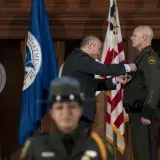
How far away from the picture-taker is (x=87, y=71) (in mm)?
5113

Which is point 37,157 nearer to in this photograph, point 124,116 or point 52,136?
point 52,136

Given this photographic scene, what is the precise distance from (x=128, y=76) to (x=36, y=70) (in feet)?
3.72

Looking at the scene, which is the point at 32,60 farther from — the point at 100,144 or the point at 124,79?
the point at 100,144

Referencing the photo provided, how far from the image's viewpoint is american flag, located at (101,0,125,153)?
596cm

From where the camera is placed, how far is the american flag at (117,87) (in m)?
5.96

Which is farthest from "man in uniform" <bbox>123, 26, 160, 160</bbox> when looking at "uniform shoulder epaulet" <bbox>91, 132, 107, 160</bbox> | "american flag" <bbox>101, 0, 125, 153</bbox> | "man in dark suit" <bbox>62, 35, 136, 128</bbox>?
"uniform shoulder epaulet" <bbox>91, 132, 107, 160</bbox>

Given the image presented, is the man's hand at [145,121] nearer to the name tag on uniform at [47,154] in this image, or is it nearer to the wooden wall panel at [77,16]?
the wooden wall panel at [77,16]

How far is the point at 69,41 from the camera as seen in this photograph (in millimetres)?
6688

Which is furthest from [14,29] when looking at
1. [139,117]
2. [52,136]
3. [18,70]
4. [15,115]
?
[52,136]

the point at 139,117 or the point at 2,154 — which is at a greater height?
the point at 139,117

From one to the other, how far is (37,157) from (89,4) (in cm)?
423

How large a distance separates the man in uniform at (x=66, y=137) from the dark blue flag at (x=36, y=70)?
3.40 m

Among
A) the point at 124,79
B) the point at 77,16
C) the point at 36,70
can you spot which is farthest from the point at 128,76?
the point at 77,16

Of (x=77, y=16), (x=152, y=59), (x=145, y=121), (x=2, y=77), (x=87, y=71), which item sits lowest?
(x=145, y=121)
